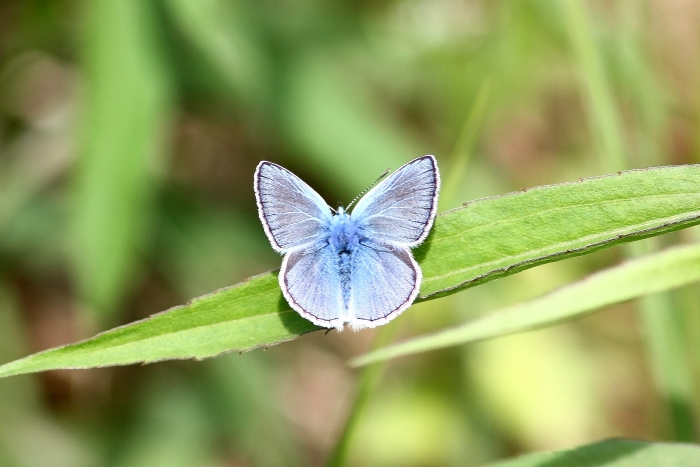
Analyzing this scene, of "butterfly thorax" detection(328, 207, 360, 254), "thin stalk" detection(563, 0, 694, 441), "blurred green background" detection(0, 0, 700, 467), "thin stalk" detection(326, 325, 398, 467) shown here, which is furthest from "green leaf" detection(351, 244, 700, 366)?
"blurred green background" detection(0, 0, 700, 467)

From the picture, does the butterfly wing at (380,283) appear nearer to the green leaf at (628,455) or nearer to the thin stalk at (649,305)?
the green leaf at (628,455)

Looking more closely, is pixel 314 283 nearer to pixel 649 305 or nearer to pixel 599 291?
pixel 599 291

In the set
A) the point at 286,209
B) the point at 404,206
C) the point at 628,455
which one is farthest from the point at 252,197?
the point at 628,455

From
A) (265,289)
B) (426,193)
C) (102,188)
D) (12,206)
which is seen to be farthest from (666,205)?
(12,206)

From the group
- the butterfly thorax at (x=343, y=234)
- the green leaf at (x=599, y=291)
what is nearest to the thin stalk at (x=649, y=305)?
the green leaf at (x=599, y=291)

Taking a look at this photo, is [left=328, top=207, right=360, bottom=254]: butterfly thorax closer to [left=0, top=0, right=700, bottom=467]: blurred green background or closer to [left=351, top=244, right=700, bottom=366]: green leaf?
[left=351, top=244, right=700, bottom=366]: green leaf

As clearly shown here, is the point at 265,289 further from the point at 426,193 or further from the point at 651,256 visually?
the point at 651,256
